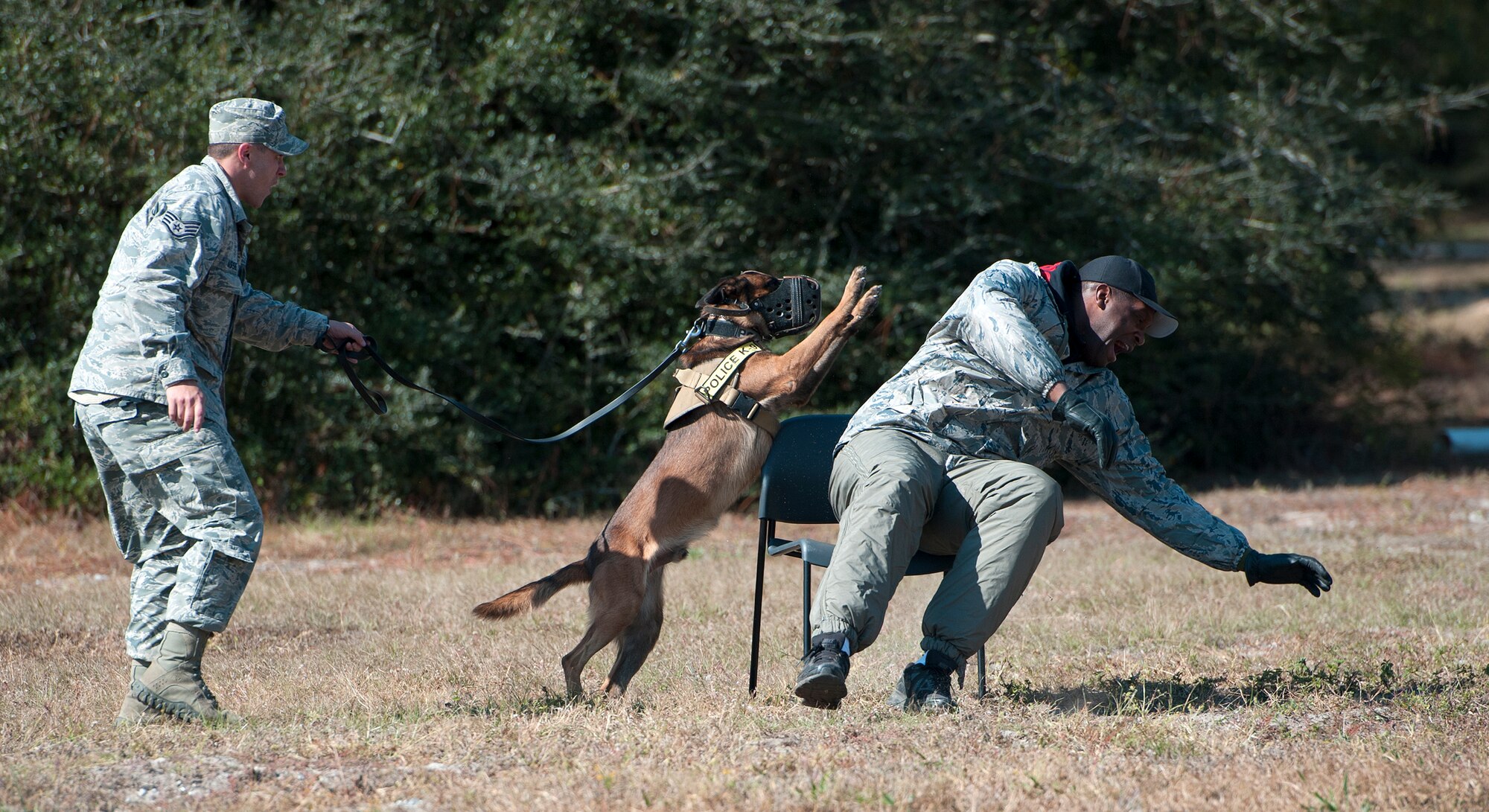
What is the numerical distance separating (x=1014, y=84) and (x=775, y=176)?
7.59 feet

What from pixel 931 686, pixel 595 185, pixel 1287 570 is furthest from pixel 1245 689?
pixel 595 185

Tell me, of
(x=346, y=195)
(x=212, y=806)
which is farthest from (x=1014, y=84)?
(x=212, y=806)

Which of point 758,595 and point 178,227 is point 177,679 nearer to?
point 178,227

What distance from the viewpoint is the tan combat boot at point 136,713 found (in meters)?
4.27

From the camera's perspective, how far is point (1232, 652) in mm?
5562

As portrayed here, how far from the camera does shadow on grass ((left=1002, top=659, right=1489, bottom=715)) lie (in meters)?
4.61

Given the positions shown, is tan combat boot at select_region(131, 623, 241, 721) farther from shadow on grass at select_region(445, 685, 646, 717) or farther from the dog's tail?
the dog's tail

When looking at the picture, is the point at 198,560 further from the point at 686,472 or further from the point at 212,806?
the point at 686,472

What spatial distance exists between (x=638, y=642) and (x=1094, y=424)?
2.08m

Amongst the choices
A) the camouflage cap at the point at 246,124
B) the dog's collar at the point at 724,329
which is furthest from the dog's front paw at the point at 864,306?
the camouflage cap at the point at 246,124

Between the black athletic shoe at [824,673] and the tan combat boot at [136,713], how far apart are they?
215 centimetres

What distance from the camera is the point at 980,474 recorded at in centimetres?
447

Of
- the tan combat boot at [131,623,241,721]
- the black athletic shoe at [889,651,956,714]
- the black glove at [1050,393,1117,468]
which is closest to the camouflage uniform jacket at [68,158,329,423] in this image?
the tan combat boot at [131,623,241,721]

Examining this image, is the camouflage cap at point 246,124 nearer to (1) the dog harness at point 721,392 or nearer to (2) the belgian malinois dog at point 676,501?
(1) the dog harness at point 721,392
